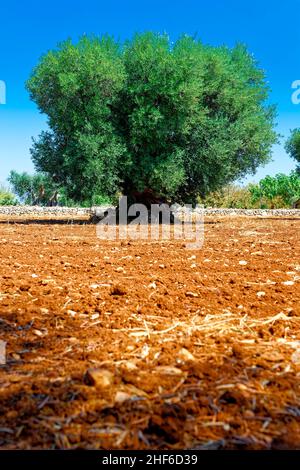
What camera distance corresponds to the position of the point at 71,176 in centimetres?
1909

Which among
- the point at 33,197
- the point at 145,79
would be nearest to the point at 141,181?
the point at 145,79

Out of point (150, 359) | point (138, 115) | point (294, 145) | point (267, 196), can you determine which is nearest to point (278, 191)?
point (267, 196)

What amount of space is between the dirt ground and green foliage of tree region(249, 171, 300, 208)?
34.9 meters

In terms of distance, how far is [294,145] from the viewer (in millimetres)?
31641

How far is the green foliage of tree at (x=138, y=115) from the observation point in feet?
59.1

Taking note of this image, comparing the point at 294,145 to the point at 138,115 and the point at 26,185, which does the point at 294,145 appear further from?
the point at 26,185

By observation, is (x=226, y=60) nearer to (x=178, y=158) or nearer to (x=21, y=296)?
(x=178, y=158)

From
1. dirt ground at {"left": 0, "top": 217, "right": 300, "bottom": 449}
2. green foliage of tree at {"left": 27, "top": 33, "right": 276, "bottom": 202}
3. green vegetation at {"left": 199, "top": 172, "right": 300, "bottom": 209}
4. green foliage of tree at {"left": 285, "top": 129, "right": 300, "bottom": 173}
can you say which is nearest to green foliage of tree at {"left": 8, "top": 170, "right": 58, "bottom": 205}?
green vegetation at {"left": 199, "top": 172, "right": 300, "bottom": 209}

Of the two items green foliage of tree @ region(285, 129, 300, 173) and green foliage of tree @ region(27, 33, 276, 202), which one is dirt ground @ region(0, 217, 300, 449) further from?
green foliage of tree @ region(285, 129, 300, 173)

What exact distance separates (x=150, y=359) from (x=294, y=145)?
101 ft

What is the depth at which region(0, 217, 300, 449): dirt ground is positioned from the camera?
211cm

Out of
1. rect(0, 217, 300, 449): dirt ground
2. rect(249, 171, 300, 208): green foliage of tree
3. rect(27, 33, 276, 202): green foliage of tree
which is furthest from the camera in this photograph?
rect(249, 171, 300, 208): green foliage of tree

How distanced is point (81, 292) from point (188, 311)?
1.10 m

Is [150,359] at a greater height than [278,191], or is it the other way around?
[278,191]
